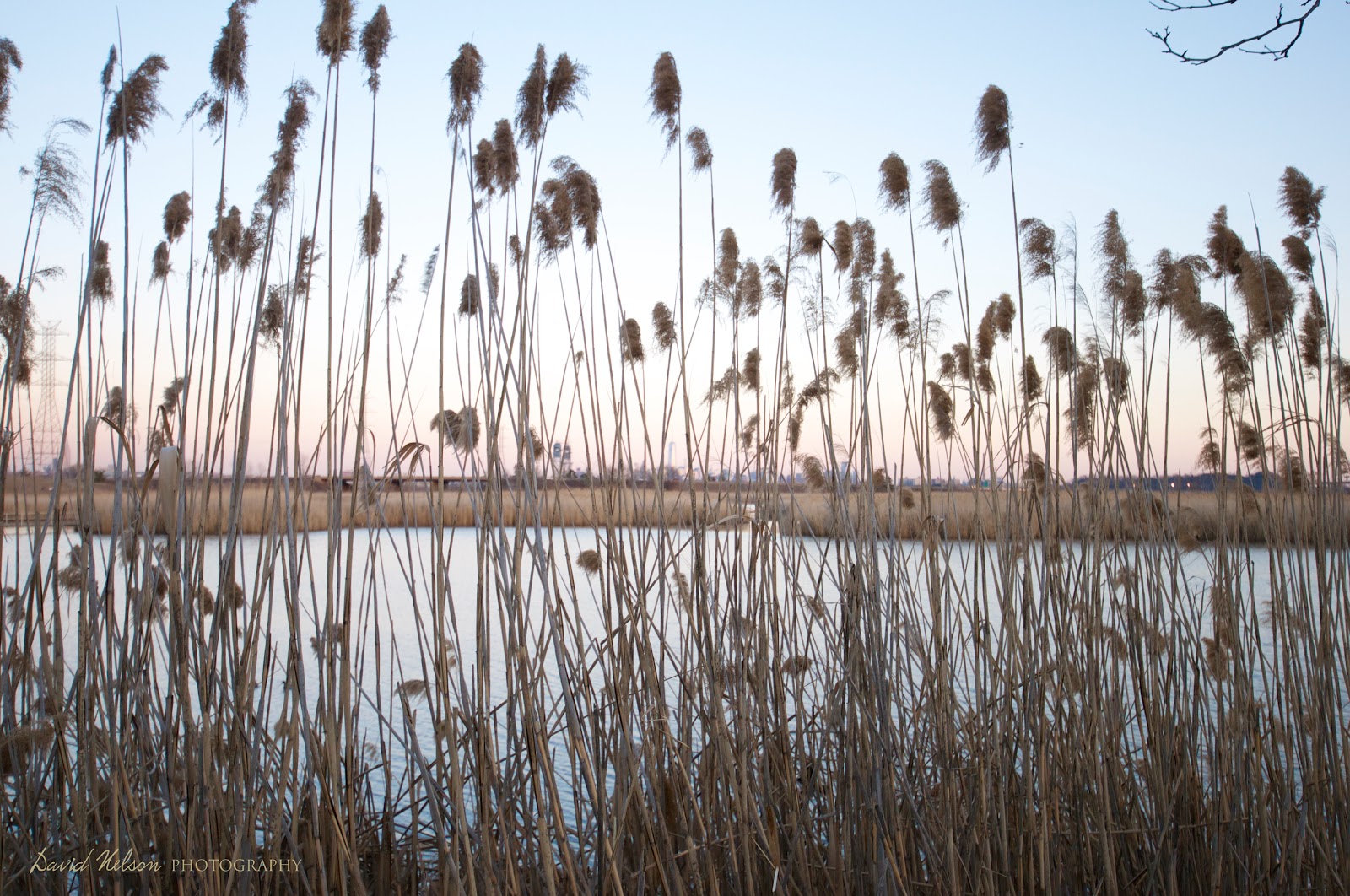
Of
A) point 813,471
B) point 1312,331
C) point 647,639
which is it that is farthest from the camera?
point 813,471

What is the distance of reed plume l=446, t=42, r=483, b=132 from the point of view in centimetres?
180

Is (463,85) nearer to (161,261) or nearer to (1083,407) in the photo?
(161,261)

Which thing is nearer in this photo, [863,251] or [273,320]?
[273,320]

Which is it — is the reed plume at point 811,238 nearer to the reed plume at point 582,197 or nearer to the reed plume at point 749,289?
the reed plume at point 749,289

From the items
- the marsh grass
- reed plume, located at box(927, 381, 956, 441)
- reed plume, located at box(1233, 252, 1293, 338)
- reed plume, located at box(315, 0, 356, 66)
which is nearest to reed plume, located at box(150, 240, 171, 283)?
the marsh grass

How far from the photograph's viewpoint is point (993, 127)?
225cm

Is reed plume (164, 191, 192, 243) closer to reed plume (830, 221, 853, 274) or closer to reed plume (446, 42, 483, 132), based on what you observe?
reed plume (446, 42, 483, 132)

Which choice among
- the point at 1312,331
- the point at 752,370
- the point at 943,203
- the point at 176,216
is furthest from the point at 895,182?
the point at 176,216

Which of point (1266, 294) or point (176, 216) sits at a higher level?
point (176, 216)

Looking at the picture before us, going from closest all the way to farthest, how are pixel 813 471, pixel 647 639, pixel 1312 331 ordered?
pixel 647 639, pixel 1312 331, pixel 813 471

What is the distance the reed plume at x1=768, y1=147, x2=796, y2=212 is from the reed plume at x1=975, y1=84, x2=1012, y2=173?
50cm

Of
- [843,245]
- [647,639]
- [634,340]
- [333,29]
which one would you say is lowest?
[647,639]

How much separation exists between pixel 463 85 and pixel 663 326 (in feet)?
3.40

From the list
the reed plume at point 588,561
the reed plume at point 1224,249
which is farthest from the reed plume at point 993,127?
the reed plume at point 588,561
